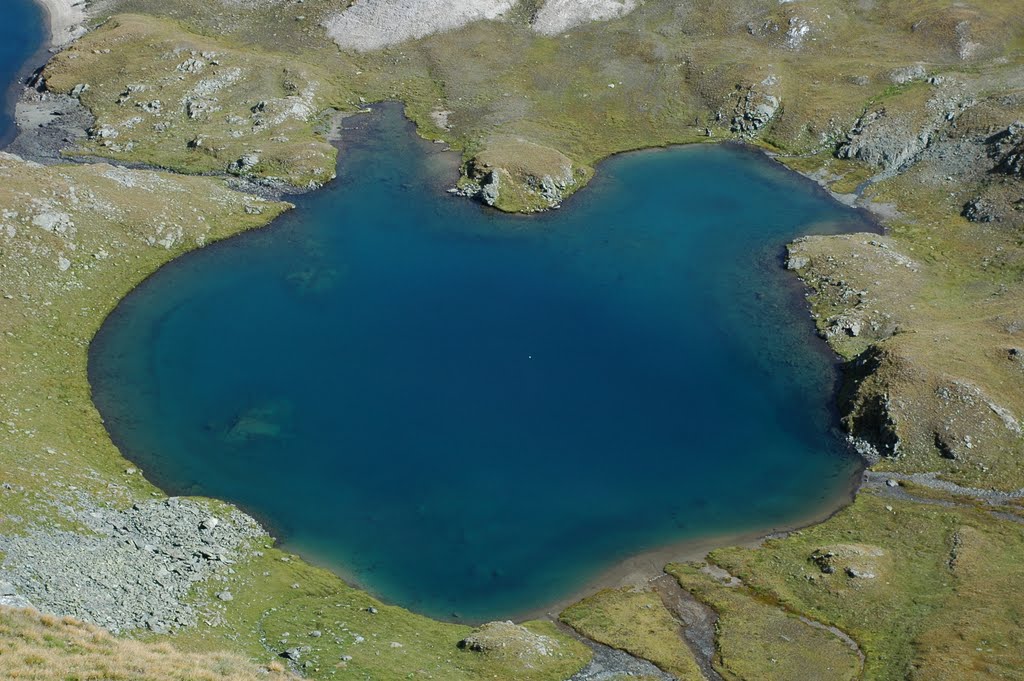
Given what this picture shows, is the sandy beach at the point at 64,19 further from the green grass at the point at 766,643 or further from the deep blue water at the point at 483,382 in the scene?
the green grass at the point at 766,643

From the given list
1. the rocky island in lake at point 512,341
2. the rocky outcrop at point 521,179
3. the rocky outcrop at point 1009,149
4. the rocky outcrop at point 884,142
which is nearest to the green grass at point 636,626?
the rocky island in lake at point 512,341

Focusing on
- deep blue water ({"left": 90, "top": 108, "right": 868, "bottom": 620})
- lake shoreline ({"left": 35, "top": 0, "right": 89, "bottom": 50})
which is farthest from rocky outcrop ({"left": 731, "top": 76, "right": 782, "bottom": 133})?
lake shoreline ({"left": 35, "top": 0, "right": 89, "bottom": 50})

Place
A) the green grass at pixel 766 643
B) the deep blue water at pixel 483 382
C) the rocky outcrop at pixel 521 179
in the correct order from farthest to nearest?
the rocky outcrop at pixel 521 179
the deep blue water at pixel 483 382
the green grass at pixel 766 643

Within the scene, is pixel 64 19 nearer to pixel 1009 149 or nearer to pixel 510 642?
pixel 510 642

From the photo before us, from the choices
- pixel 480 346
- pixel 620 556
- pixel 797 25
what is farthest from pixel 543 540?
pixel 797 25

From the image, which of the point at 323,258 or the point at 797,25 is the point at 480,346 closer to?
the point at 323,258

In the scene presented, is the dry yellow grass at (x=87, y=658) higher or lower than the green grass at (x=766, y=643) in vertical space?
higher
